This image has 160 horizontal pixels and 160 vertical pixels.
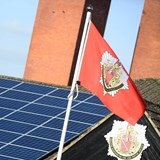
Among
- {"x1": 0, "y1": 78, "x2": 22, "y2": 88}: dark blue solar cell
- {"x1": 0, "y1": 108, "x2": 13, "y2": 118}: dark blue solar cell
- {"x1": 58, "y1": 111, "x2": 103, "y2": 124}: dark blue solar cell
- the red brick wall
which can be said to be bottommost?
{"x1": 0, "y1": 108, "x2": 13, "y2": 118}: dark blue solar cell

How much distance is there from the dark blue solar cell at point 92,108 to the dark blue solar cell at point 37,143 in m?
1.66

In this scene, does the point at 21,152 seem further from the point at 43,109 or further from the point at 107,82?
the point at 107,82

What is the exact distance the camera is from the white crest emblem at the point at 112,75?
32.5 ft

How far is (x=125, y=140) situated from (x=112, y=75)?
17.3 feet

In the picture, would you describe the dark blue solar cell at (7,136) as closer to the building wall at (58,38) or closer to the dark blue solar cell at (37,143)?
the dark blue solar cell at (37,143)

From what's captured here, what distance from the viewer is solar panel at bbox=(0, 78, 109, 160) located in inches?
558

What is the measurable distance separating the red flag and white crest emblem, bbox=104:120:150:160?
472 centimetres

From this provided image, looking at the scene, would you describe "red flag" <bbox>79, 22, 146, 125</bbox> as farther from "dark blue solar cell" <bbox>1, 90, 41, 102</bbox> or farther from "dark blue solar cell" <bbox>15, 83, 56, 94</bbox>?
"dark blue solar cell" <bbox>15, 83, 56, 94</bbox>

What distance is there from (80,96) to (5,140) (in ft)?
9.05

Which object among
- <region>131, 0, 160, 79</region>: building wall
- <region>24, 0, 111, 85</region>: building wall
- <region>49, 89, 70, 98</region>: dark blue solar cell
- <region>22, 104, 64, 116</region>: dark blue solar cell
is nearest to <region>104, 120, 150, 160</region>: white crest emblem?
<region>22, 104, 64, 116</region>: dark blue solar cell

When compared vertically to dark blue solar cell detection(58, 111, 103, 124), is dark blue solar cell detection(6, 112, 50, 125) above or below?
below

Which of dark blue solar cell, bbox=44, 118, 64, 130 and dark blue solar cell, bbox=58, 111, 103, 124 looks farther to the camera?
dark blue solar cell, bbox=58, 111, 103, 124

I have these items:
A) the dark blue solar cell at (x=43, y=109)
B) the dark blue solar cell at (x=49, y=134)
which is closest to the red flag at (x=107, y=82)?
the dark blue solar cell at (x=49, y=134)

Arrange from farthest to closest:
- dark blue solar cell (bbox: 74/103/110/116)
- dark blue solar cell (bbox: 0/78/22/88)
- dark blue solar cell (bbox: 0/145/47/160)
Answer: dark blue solar cell (bbox: 0/78/22/88) → dark blue solar cell (bbox: 74/103/110/116) → dark blue solar cell (bbox: 0/145/47/160)
